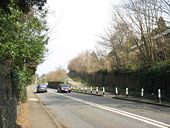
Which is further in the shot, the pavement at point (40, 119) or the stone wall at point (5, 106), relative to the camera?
the pavement at point (40, 119)

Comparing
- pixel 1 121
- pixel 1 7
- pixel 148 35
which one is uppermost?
pixel 148 35

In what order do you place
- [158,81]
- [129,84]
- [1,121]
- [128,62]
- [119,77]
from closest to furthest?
[1,121] < [158,81] < [129,84] < [128,62] < [119,77]

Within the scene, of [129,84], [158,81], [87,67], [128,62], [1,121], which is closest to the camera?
[1,121]

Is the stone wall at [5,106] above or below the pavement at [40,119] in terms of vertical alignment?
above

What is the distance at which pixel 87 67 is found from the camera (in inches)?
2953

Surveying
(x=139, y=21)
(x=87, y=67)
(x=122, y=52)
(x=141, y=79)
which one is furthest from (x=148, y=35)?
(x=87, y=67)

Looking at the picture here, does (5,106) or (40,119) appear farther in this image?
(40,119)

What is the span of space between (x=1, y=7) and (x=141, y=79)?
21.3m

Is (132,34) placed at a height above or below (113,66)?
above

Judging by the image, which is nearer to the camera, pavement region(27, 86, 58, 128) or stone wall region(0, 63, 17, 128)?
stone wall region(0, 63, 17, 128)

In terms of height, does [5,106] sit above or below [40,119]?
above

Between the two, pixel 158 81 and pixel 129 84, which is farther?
pixel 129 84

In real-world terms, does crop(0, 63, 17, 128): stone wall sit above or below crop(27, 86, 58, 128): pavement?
above

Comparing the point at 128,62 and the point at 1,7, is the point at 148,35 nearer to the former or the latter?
the point at 128,62
